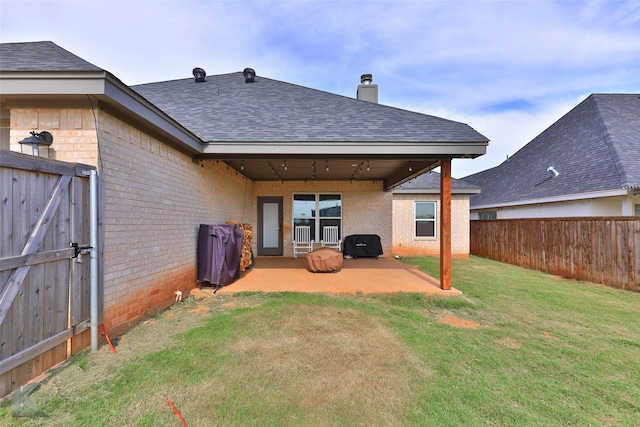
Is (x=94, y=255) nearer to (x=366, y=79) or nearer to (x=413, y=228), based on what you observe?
(x=366, y=79)

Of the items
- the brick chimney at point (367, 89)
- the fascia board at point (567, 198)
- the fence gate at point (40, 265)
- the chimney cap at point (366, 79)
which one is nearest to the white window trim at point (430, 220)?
the fascia board at point (567, 198)

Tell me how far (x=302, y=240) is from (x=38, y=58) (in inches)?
284

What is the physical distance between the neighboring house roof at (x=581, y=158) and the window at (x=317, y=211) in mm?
7306

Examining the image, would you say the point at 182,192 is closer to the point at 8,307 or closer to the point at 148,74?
the point at 8,307

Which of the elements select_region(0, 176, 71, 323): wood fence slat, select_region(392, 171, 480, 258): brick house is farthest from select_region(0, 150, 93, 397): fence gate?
select_region(392, 171, 480, 258): brick house

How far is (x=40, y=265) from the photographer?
2.26 m

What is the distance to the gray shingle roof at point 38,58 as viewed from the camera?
2635 millimetres

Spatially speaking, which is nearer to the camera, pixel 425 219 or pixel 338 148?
pixel 338 148

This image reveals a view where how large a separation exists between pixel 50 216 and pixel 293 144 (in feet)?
10.7

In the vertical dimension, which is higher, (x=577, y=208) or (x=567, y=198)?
(x=567, y=198)

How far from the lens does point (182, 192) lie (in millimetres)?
4602

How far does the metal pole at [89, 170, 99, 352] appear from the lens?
2.70 m

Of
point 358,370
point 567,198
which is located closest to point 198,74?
point 358,370

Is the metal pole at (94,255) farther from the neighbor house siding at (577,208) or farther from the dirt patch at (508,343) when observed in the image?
the neighbor house siding at (577,208)
